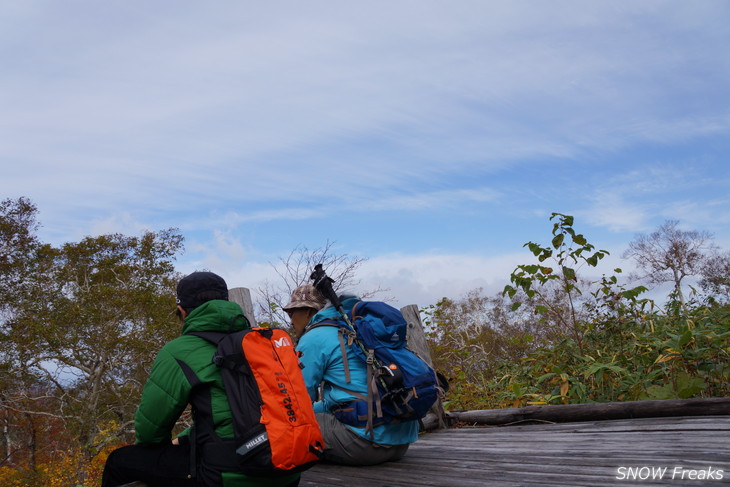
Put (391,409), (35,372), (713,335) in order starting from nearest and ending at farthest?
(391,409) < (713,335) < (35,372)

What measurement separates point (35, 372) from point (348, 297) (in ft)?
65.8

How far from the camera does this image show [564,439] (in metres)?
4.58

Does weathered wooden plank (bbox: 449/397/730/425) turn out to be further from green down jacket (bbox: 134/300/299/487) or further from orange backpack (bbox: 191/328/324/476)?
green down jacket (bbox: 134/300/299/487)

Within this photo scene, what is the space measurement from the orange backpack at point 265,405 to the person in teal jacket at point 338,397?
0.80m

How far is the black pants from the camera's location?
9.32 feet

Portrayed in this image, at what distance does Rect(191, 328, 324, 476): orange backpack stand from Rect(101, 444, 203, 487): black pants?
1.30ft

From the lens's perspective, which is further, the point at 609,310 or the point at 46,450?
the point at 46,450

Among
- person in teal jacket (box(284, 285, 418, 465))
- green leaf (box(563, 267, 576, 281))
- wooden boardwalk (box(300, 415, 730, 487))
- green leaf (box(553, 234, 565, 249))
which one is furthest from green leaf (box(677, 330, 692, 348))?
person in teal jacket (box(284, 285, 418, 465))

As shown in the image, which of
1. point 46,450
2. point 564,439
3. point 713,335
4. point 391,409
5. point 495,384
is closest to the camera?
point 391,409

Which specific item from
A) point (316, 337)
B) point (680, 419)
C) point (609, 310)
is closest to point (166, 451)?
point (316, 337)

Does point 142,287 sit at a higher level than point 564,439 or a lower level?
higher

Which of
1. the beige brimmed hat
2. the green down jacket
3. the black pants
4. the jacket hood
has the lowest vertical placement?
the black pants

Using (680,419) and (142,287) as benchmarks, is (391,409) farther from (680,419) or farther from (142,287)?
(142,287)

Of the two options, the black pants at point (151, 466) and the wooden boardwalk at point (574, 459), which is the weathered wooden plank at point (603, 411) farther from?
the black pants at point (151, 466)
